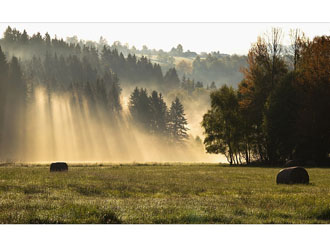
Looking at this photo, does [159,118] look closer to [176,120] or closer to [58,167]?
[176,120]

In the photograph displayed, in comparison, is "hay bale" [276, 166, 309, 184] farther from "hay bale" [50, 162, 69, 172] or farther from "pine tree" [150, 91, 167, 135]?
"pine tree" [150, 91, 167, 135]

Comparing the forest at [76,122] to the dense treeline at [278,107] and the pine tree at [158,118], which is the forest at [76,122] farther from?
the dense treeline at [278,107]

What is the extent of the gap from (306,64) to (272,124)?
10.5m

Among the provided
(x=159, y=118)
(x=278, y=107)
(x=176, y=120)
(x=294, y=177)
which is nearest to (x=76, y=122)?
(x=159, y=118)

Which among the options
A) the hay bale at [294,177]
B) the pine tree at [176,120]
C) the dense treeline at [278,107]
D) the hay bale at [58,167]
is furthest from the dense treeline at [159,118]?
the hay bale at [294,177]

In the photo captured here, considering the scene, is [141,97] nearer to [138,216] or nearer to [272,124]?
[272,124]

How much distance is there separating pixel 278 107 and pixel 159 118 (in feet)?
356

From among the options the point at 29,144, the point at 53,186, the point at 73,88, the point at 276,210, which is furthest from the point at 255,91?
the point at 73,88

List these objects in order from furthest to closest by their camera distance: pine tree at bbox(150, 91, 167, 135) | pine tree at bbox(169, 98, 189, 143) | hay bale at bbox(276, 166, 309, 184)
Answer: pine tree at bbox(150, 91, 167, 135) → pine tree at bbox(169, 98, 189, 143) → hay bale at bbox(276, 166, 309, 184)

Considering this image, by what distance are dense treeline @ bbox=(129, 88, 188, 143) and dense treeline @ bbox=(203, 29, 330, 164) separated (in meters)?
87.5

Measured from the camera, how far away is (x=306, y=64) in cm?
6662

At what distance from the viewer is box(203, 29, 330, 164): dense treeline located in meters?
65.4

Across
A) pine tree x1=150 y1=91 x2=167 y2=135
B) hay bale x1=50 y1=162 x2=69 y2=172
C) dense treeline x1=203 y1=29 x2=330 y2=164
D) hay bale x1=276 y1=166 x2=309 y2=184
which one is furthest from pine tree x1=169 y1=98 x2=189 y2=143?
hay bale x1=276 y1=166 x2=309 y2=184

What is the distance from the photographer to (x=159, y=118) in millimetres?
174500
